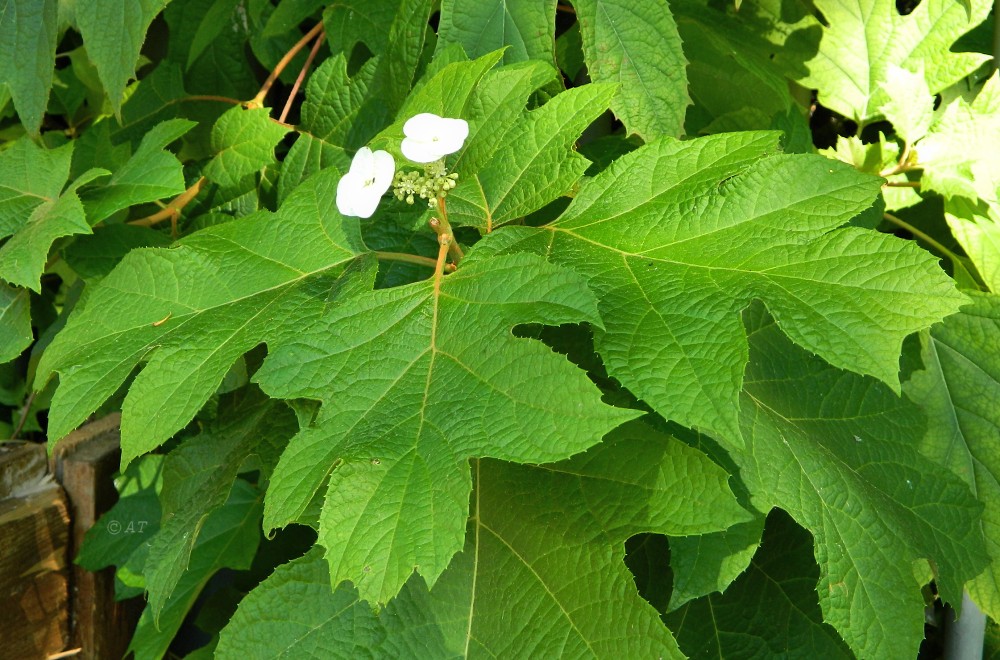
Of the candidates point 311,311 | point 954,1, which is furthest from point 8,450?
point 954,1

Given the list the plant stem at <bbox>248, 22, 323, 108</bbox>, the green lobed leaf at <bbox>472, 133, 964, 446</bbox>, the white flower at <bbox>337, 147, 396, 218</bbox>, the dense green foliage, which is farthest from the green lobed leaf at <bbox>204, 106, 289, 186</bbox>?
the green lobed leaf at <bbox>472, 133, 964, 446</bbox>

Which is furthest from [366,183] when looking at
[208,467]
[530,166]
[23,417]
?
[23,417]

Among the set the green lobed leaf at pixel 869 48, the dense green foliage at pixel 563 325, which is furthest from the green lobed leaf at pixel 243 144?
the green lobed leaf at pixel 869 48

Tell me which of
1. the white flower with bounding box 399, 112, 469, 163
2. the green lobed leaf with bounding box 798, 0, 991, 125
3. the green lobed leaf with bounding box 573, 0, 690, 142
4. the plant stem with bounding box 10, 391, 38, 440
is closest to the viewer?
the white flower with bounding box 399, 112, 469, 163

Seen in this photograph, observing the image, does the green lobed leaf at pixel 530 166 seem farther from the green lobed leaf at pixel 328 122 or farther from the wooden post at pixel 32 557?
the wooden post at pixel 32 557

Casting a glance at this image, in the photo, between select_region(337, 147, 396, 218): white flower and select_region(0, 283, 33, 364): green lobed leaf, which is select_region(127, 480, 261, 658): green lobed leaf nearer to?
select_region(0, 283, 33, 364): green lobed leaf
